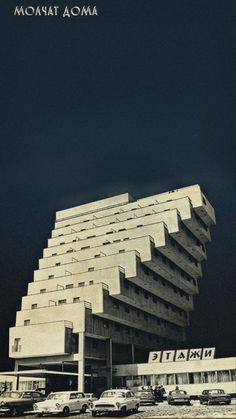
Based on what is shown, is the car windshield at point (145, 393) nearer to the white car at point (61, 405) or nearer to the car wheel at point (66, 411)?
the white car at point (61, 405)

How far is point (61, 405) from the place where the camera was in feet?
96.1

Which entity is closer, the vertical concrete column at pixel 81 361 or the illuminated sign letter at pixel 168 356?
the vertical concrete column at pixel 81 361

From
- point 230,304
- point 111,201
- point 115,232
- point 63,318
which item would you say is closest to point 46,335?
point 63,318

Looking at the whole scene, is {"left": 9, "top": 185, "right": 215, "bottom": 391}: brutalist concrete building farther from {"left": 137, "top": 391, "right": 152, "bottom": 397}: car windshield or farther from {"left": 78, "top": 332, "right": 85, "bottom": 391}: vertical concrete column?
{"left": 137, "top": 391, "right": 152, "bottom": 397}: car windshield

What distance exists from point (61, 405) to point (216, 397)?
1335 cm

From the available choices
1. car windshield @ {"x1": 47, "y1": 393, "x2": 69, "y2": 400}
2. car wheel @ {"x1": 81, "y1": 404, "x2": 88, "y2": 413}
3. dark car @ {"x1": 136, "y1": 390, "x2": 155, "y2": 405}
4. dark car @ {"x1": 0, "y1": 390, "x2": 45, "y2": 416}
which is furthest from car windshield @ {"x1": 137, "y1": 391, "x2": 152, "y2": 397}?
car windshield @ {"x1": 47, "y1": 393, "x2": 69, "y2": 400}

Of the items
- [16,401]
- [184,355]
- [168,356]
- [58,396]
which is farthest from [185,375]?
[16,401]

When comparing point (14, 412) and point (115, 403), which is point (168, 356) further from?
point (115, 403)

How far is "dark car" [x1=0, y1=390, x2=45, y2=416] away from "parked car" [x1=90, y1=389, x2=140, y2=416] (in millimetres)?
5881

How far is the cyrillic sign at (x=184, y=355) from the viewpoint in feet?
168

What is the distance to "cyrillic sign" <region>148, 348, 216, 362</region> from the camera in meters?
51.3

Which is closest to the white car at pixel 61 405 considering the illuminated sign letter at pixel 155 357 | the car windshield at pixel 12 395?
the car windshield at pixel 12 395

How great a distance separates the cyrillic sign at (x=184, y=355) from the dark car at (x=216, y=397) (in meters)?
14.4

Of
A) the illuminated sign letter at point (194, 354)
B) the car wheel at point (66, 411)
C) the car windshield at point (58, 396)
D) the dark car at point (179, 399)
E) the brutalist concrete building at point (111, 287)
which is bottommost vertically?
the car wheel at point (66, 411)
